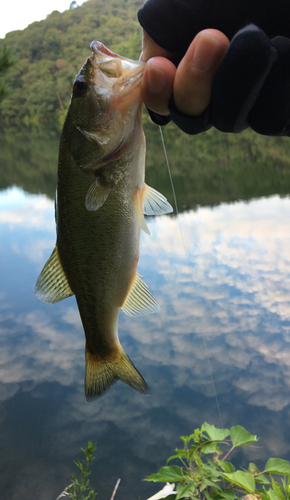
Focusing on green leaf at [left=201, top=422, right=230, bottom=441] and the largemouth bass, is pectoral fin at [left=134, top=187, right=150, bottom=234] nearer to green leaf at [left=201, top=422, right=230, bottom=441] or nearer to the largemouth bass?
the largemouth bass

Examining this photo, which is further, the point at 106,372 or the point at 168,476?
the point at 168,476

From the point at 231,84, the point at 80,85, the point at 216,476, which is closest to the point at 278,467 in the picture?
the point at 216,476

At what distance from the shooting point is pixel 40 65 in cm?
5597

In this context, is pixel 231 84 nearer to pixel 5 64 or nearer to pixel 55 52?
pixel 5 64

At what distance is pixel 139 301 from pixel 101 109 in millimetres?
849

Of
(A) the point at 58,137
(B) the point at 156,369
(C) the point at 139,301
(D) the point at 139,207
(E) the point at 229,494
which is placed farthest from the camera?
(A) the point at 58,137

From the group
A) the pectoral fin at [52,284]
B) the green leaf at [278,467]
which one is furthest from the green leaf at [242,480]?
the pectoral fin at [52,284]

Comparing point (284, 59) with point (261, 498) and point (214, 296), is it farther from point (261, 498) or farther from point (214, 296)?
point (214, 296)

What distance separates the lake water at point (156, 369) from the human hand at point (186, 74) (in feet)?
10.2

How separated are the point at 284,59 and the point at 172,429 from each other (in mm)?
6630

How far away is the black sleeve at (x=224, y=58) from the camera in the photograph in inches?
41.3

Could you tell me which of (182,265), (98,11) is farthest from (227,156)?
(98,11)

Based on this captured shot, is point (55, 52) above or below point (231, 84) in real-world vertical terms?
below

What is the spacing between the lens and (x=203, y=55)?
104 centimetres
